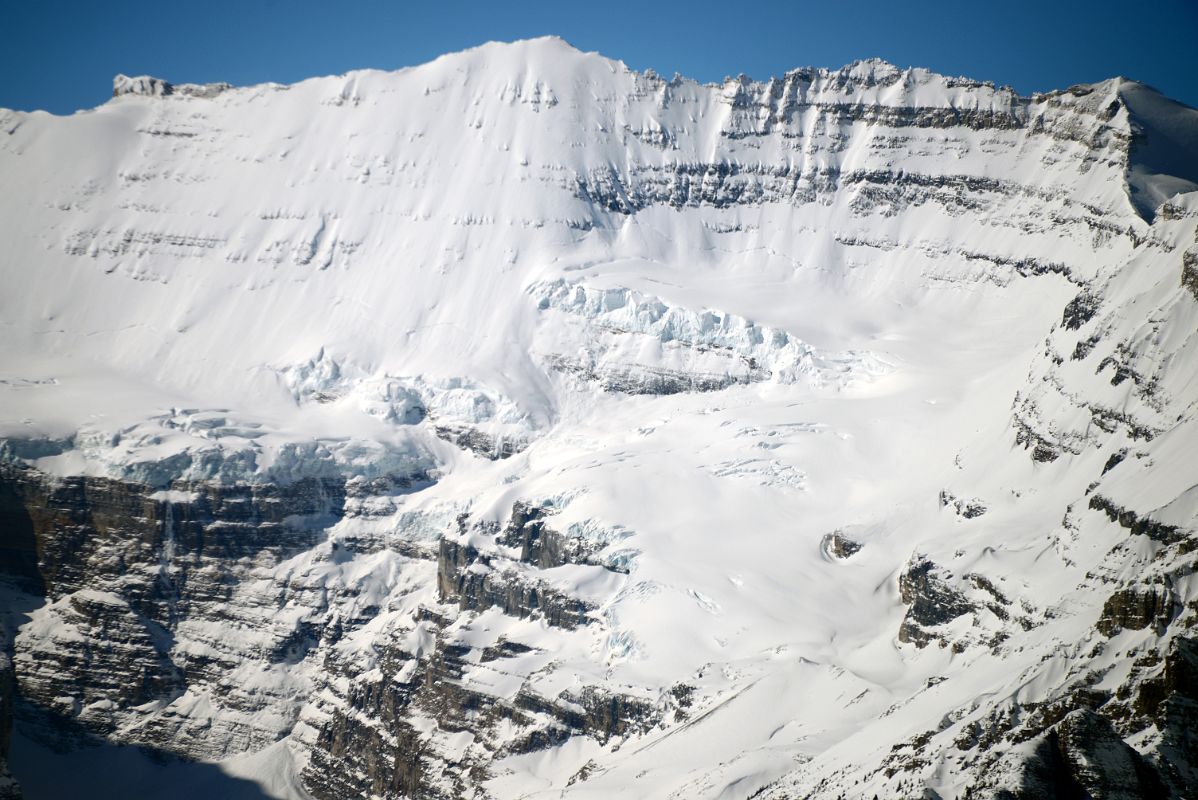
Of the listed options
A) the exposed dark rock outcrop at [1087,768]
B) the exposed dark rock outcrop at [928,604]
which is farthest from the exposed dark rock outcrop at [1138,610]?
the exposed dark rock outcrop at [928,604]

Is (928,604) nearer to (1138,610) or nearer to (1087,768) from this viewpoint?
(1138,610)

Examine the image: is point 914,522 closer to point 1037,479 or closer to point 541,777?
point 1037,479

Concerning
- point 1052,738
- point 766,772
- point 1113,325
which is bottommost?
point 1052,738

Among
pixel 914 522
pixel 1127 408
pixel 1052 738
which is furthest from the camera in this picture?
pixel 914 522

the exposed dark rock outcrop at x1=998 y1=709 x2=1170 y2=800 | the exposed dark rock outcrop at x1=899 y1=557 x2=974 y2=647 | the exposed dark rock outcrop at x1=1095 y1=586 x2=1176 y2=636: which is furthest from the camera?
the exposed dark rock outcrop at x1=899 y1=557 x2=974 y2=647

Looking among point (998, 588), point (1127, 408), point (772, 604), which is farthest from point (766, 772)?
point (1127, 408)

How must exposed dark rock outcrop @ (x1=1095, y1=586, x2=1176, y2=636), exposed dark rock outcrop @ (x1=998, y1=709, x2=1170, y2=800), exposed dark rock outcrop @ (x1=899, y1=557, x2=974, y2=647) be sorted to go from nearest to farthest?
1. exposed dark rock outcrop @ (x1=998, y1=709, x2=1170, y2=800)
2. exposed dark rock outcrop @ (x1=1095, y1=586, x2=1176, y2=636)
3. exposed dark rock outcrop @ (x1=899, y1=557, x2=974, y2=647)

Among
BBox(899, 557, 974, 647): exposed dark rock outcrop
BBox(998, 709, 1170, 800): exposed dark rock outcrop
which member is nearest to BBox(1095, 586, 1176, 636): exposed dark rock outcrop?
BBox(998, 709, 1170, 800): exposed dark rock outcrop

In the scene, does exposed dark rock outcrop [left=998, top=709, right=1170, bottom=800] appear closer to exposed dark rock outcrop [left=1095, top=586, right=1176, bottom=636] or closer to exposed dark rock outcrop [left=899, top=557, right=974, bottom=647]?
exposed dark rock outcrop [left=1095, top=586, right=1176, bottom=636]

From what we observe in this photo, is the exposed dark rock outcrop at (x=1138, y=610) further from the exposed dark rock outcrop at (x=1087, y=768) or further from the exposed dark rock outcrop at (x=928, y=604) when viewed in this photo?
the exposed dark rock outcrop at (x=928, y=604)

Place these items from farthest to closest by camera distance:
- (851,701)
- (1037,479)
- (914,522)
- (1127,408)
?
(914,522), (1037,479), (1127,408), (851,701)

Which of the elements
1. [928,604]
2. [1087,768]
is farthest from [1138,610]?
[928,604]
